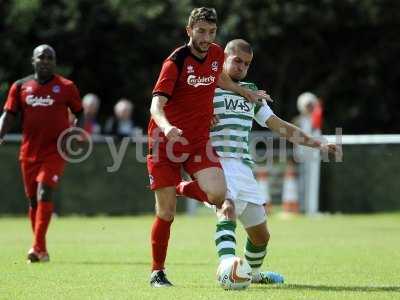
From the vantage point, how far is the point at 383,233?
16828 millimetres

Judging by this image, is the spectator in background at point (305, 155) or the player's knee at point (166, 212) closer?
the player's knee at point (166, 212)

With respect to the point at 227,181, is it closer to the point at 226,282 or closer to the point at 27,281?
the point at 226,282

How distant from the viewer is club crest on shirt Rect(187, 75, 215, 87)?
9.23 m

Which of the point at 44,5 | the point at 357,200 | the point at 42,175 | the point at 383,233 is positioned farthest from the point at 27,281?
the point at 44,5

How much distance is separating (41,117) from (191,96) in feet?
13.3

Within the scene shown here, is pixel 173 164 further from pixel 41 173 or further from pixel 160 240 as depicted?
pixel 41 173

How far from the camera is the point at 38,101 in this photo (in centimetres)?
1291

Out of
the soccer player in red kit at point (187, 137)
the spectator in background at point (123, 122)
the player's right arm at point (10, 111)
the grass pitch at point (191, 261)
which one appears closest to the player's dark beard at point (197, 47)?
the soccer player in red kit at point (187, 137)

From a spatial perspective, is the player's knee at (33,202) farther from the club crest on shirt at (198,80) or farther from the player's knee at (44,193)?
the club crest on shirt at (198,80)

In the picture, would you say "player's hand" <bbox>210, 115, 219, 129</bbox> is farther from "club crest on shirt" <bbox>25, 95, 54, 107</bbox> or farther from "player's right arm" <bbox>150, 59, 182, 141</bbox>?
"club crest on shirt" <bbox>25, 95, 54, 107</bbox>

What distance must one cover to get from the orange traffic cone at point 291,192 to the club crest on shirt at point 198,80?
12958mm

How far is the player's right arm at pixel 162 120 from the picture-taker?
848cm

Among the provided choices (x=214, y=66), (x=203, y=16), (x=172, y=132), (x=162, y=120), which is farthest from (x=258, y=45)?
(x=172, y=132)

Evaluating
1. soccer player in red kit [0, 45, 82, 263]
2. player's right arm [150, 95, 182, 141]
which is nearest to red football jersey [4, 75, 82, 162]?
soccer player in red kit [0, 45, 82, 263]
